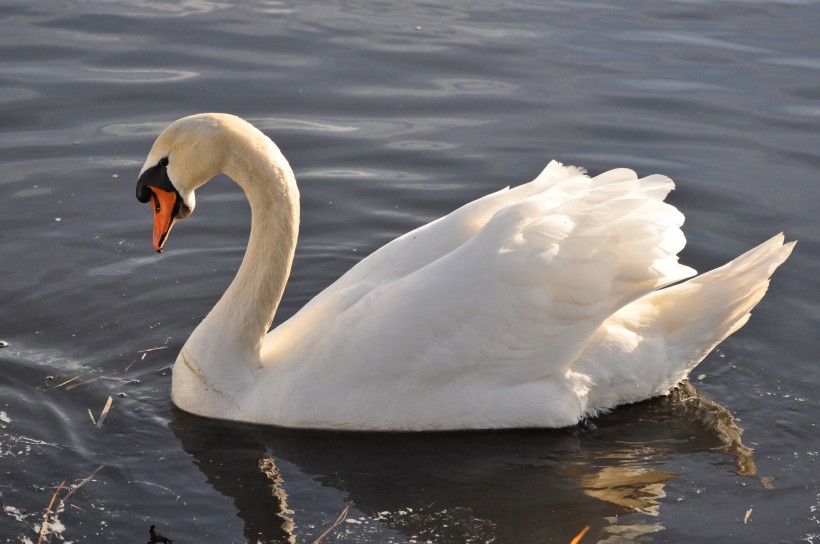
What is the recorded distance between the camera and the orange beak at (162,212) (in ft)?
24.5

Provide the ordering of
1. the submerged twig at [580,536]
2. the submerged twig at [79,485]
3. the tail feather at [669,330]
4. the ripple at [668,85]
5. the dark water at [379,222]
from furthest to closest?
the ripple at [668,85], the tail feather at [669,330], the dark water at [379,222], the submerged twig at [79,485], the submerged twig at [580,536]

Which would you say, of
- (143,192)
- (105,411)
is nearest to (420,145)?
(143,192)

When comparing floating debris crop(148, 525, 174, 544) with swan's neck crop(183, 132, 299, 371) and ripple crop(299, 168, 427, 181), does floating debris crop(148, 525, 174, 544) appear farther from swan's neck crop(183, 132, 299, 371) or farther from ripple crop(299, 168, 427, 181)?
ripple crop(299, 168, 427, 181)

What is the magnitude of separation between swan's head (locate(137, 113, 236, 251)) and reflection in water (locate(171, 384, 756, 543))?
47.4 inches

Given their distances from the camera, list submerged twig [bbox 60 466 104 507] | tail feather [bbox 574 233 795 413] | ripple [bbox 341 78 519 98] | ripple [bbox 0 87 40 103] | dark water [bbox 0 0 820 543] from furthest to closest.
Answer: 1. ripple [bbox 341 78 519 98]
2. ripple [bbox 0 87 40 103]
3. tail feather [bbox 574 233 795 413]
4. dark water [bbox 0 0 820 543]
5. submerged twig [bbox 60 466 104 507]

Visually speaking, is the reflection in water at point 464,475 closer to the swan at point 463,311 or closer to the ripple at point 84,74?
the swan at point 463,311

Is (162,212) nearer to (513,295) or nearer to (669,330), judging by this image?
(513,295)

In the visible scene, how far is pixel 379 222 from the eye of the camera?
10.2 meters

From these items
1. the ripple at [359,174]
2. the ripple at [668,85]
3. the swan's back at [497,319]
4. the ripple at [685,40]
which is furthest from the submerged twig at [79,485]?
the ripple at [685,40]

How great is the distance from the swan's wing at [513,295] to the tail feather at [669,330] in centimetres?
29

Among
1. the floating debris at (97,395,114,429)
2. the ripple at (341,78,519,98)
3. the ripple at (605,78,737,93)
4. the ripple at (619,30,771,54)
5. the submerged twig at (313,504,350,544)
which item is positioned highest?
the ripple at (619,30,771,54)

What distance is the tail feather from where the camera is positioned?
296 inches

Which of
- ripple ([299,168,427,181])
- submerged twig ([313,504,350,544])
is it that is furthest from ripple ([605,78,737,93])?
submerged twig ([313,504,350,544])

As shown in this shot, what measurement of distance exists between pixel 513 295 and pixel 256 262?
152 cm
